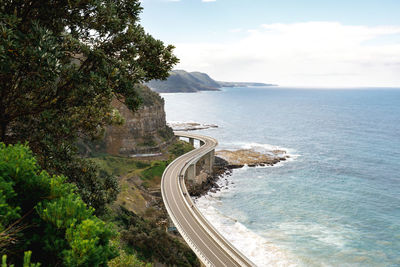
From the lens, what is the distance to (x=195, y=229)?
4725 cm

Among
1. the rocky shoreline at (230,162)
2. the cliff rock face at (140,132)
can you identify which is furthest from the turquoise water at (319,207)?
the cliff rock face at (140,132)

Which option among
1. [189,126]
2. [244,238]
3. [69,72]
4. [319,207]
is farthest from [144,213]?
[189,126]

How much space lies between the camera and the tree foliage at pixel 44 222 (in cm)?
755

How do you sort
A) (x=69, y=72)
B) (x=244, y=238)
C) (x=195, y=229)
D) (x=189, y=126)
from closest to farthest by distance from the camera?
(x=69, y=72) < (x=195, y=229) < (x=244, y=238) < (x=189, y=126)

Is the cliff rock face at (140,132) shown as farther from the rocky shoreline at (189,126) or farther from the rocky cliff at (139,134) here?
the rocky shoreline at (189,126)

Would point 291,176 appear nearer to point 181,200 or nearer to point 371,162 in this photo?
point 371,162

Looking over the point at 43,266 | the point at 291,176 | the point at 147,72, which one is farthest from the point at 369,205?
the point at 43,266

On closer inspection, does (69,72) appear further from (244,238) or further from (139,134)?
(139,134)

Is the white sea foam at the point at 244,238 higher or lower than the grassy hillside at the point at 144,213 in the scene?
lower

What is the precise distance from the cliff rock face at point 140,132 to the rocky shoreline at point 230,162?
23321mm

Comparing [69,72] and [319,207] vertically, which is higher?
[69,72]

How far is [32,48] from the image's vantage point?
32.7 ft

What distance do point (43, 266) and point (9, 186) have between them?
2611 millimetres

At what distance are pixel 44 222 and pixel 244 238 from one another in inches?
2117
